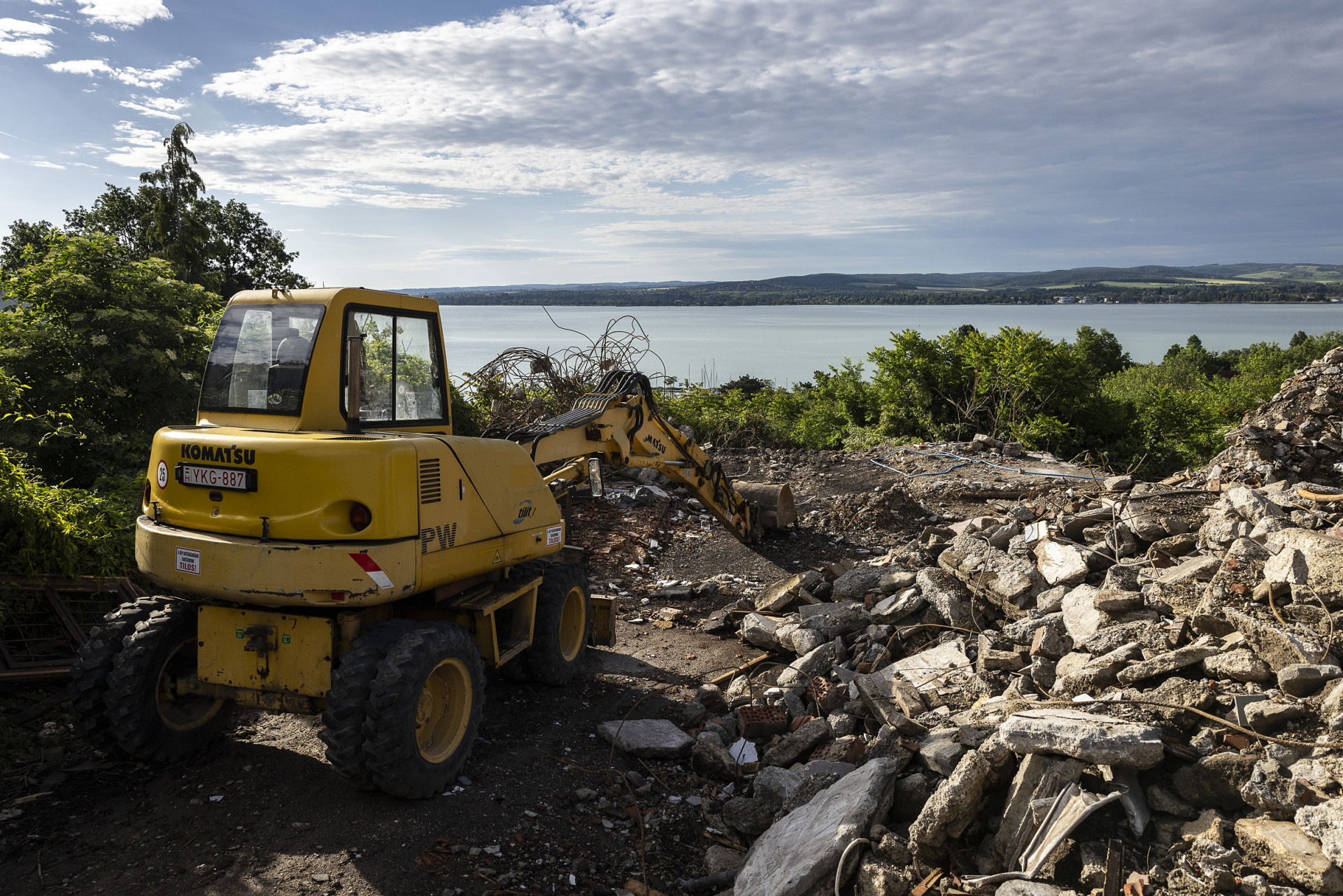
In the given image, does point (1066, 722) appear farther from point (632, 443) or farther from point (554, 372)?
point (554, 372)

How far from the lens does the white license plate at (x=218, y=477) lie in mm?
4367

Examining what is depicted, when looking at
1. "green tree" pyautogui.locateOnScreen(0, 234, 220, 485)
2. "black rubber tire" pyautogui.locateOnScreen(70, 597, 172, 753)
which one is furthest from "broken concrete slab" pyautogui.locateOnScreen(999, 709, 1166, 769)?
"green tree" pyautogui.locateOnScreen(0, 234, 220, 485)

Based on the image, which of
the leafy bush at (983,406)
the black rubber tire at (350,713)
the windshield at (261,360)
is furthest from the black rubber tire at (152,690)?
the leafy bush at (983,406)

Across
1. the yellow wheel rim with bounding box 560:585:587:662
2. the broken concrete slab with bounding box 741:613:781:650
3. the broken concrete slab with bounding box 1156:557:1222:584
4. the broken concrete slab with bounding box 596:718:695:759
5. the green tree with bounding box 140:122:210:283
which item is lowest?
the broken concrete slab with bounding box 596:718:695:759

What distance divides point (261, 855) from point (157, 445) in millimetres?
2384

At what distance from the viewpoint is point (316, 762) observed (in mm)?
5070

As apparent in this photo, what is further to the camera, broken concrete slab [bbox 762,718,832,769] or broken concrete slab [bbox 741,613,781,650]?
broken concrete slab [bbox 741,613,781,650]

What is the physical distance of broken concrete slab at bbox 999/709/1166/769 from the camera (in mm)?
3633

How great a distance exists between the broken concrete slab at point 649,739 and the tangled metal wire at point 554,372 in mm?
8925

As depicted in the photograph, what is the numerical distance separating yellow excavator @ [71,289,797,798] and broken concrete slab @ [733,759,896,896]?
1906 mm

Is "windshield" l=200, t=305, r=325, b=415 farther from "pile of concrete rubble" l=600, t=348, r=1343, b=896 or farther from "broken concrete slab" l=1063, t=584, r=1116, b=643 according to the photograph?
"broken concrete slab" l=1063, t=584, r=1116, b=643

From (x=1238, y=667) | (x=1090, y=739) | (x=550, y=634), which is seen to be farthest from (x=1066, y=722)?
(x=550, y=634)

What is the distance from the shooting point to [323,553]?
14.0ft

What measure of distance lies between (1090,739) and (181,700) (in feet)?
17.1
